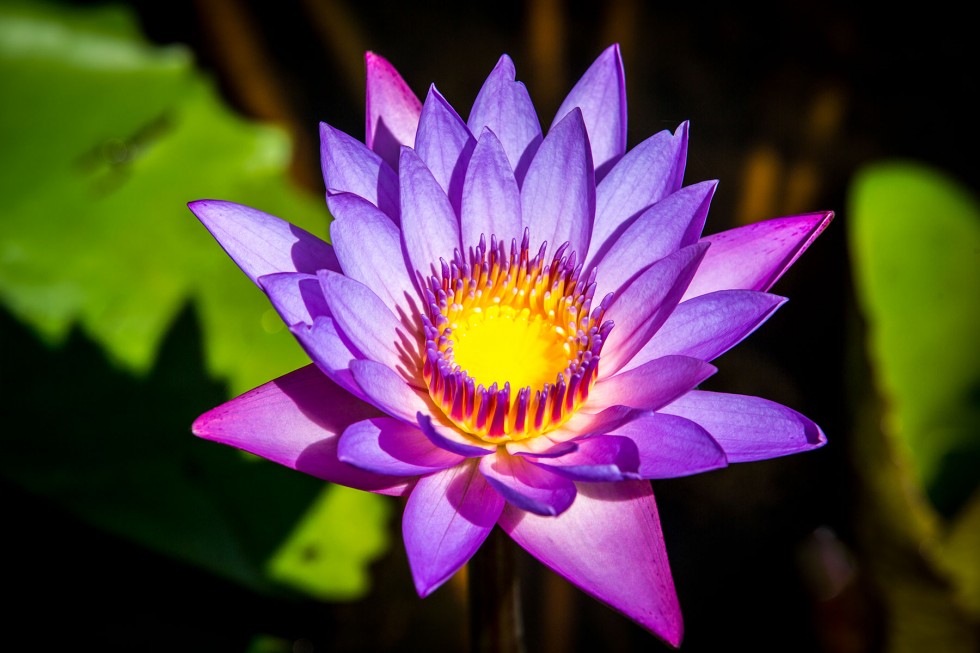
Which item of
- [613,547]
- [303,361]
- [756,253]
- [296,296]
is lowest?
[303,361]

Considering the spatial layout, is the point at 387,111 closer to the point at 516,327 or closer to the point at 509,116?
the point at 509,116

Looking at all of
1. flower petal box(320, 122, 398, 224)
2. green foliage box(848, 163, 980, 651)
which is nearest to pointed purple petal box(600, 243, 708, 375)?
flower petal box(320, 122, 398, 224)

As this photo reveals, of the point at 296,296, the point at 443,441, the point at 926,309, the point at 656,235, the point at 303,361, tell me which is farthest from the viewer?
the point at 926,309

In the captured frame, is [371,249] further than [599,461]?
Yes

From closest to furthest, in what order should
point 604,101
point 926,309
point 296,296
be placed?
point 296,296, point 604,101, point 926,309

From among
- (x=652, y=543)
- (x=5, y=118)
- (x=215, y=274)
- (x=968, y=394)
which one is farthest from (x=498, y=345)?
(x=5, y=118)

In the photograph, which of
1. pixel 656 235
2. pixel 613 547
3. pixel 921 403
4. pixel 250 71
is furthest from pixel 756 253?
pixel 250 71

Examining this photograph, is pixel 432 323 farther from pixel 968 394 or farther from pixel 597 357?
pixel 968 394
